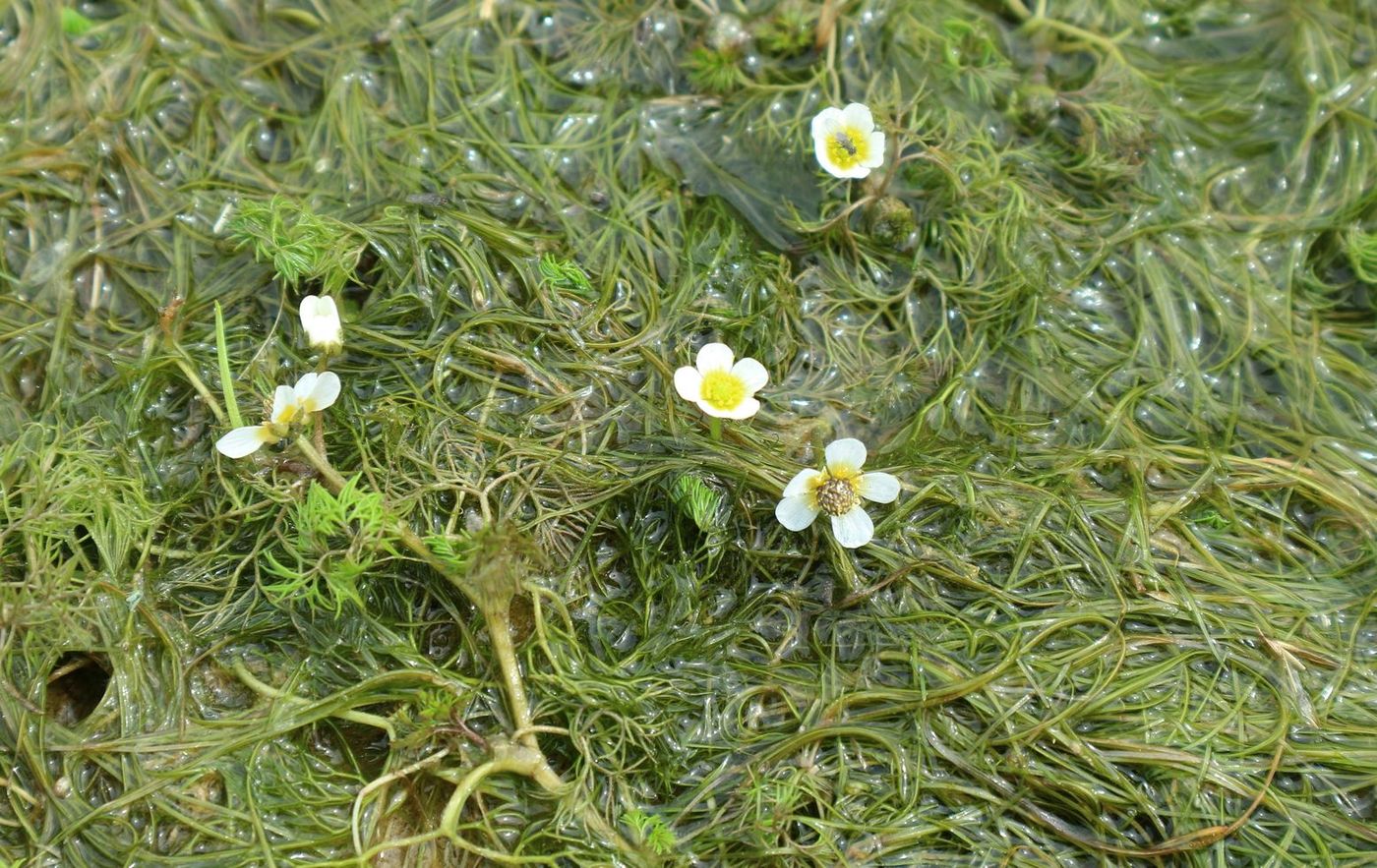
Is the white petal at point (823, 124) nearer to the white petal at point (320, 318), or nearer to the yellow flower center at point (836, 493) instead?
the yellow flower center at point (836, 493)

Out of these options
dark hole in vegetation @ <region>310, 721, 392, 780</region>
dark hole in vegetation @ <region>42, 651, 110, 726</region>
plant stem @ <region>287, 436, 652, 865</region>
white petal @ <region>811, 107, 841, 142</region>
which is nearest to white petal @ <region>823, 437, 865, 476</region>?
plant stem @ <region>287, 436, 652, 865</region>

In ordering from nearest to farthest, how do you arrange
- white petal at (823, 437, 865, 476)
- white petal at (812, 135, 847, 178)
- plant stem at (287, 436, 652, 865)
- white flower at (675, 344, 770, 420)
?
plant stem at (287, 436, 652, 865) < white petal at (823, 437, 865, 476) < white flower at (675, 344, 770, 420) < white petal at (812, 135, 847, 178)

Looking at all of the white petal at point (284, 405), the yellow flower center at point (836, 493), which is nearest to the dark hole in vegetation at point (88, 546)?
the white petal at point (284, 405)

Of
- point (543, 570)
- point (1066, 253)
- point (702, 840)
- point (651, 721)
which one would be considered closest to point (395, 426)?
point (543, 570)

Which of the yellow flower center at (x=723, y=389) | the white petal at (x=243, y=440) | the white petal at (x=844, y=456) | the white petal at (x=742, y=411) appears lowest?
the white petal at (x=844, y=456)

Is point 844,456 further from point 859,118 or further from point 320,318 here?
point 320,318

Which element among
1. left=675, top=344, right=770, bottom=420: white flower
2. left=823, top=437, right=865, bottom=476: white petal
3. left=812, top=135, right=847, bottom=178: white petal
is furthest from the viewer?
left=812, top=135, right=847, bottom=178: white petal

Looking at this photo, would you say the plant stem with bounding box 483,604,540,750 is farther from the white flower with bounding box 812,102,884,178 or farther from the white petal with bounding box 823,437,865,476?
the white flower with bounding box 812,102,884,178
